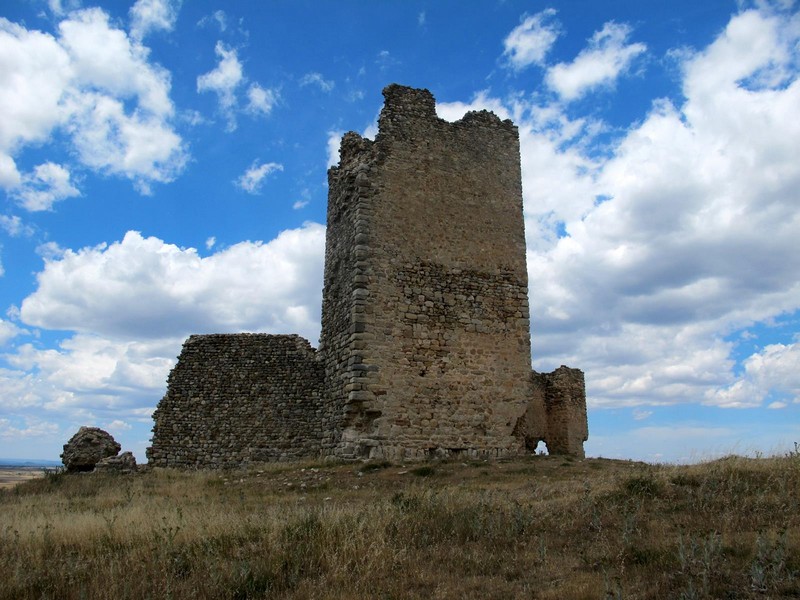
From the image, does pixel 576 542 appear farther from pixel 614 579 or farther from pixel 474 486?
pixel 474 486

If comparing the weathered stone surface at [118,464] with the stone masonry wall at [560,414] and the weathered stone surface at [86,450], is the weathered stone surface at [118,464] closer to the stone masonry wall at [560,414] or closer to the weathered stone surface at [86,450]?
the weathered stone surface at [86,450]

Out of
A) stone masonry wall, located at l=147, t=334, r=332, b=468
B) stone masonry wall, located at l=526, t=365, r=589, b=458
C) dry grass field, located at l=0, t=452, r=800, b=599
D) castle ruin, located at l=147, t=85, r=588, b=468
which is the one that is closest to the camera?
dry grass field, located at l=0, t=452, r=800, b=599

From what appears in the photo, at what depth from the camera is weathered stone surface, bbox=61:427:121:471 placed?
16266 millimetres

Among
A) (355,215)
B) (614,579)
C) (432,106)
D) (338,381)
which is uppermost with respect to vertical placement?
(432,106)

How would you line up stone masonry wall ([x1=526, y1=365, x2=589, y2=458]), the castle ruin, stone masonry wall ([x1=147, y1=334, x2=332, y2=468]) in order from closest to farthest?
1. the castle ruin
2. stone masonry wall ([x1=526, y1=365, x2=589, y2=458])
3. stone masonry wall ([x1=147, y1=334, x2=332, y2=468])

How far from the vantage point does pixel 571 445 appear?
16156 mm

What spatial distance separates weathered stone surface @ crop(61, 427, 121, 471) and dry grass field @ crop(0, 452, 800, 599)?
7161 mm

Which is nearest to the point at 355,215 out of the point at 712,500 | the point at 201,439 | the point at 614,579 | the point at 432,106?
the point at 432,106

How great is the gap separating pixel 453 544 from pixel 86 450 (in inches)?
540

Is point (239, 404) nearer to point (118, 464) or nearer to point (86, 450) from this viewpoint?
point (118, 464)

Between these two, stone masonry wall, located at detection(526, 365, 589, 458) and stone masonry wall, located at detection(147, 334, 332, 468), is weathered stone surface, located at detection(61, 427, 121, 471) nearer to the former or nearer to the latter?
stone masonry wall, located at detection(147, 334, 332, 468)

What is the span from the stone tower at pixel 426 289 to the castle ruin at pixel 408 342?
0.03 meters

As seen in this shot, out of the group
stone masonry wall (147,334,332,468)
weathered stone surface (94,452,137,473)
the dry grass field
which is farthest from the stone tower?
weathered stone surface (94,452,137,473)

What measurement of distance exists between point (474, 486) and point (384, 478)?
1.78m
